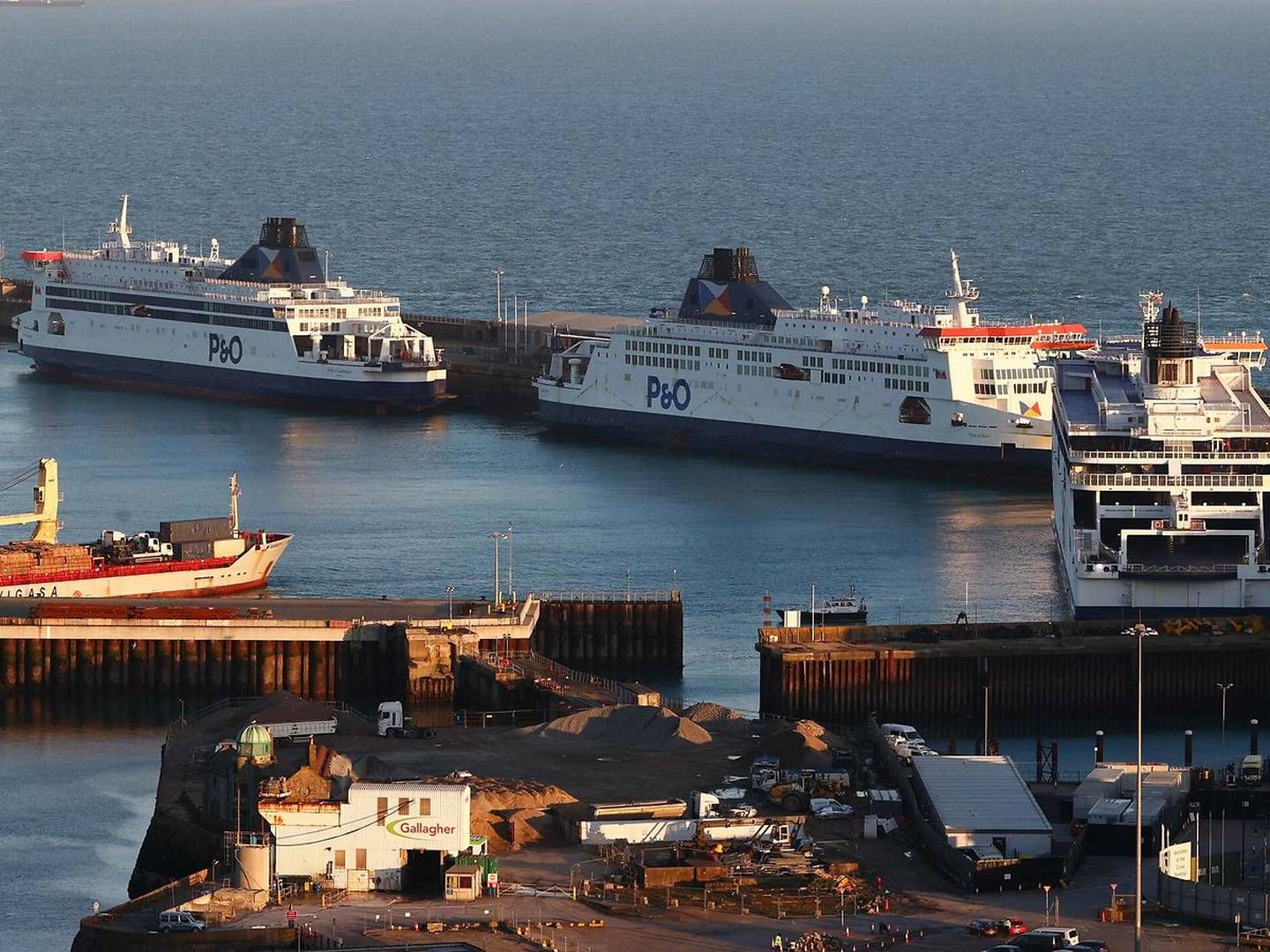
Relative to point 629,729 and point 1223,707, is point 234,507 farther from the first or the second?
point 1223,707

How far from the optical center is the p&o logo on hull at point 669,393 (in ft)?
342

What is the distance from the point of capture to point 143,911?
158 ft

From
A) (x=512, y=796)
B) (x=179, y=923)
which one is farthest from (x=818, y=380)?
(x=179, y=923)

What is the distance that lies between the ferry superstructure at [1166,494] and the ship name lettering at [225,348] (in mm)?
39919

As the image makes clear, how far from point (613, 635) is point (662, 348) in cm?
3595

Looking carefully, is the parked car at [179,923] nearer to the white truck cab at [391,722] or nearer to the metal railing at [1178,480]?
the white truck cab at [391,722]

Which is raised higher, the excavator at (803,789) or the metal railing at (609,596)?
the metal railing at (609,596)

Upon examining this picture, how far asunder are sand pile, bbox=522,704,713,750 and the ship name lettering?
56564 mm

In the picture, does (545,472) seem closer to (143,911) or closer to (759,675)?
(759,675)

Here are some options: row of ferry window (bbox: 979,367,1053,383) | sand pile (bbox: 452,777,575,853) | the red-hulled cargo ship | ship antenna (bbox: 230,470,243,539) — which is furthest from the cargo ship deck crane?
row of ferry window (bbox: 979,367,1053,383)

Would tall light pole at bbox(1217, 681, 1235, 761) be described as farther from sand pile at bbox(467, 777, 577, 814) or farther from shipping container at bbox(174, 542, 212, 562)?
shipping container at bbox(174, 542, 212, 562)

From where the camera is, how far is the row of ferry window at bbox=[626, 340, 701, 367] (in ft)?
344

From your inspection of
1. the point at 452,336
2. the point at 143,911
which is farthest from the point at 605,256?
the point at 143,911

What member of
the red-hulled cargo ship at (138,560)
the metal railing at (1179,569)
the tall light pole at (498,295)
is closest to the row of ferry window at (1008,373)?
the metal railing at (1179,569)
